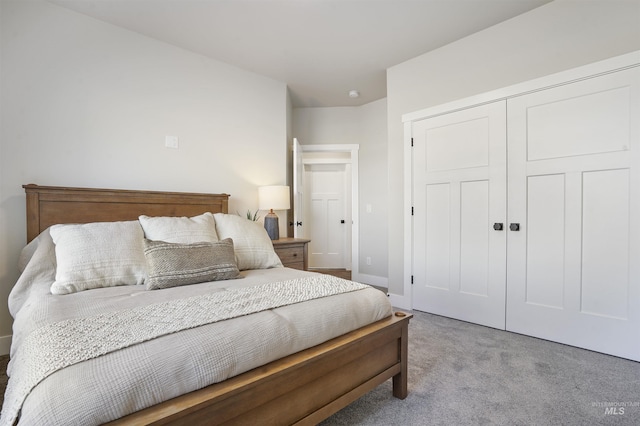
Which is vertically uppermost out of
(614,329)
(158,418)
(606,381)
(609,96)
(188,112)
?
(188,112)

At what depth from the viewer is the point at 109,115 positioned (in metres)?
2.59

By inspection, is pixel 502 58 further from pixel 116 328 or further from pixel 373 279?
pixel 116 328

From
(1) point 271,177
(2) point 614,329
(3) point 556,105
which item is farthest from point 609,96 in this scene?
(1) point 271,177

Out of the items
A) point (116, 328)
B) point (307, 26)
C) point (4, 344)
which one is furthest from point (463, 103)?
point (4, 344)

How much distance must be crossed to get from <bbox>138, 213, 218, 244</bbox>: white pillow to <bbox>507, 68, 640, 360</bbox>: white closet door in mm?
2458

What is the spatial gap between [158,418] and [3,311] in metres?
2.31

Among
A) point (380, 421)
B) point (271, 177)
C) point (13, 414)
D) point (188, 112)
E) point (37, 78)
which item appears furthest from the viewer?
point (271, 177)

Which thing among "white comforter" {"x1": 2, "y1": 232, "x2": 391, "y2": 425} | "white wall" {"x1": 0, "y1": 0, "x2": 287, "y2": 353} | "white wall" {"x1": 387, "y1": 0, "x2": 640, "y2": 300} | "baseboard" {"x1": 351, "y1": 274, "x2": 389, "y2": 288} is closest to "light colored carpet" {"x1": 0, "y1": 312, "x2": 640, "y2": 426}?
"white comforter" {"x1": 2, "y1": 232, "x2": 391, "y2": 425}

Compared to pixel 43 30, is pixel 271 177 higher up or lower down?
lower down

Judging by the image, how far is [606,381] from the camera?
1796mm

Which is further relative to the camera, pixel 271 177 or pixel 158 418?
pixel 271 177

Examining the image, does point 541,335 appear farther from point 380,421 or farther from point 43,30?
point 43,30

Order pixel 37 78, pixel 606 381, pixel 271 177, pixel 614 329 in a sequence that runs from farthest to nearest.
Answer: pixel 271 177 < pixel 37 78 < pixel 614 329 < pixel 606 381

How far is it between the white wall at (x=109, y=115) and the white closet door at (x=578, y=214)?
267cm
